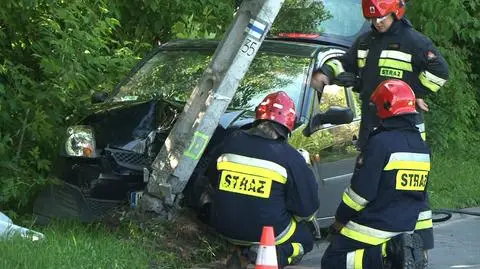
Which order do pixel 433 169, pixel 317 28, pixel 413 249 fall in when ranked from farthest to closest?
pixel 433 169 → pixel 317 28 → pixel 413 249

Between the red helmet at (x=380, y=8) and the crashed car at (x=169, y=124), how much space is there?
841 mm

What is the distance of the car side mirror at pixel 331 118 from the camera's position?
672 centimetres

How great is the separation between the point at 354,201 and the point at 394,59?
173cm

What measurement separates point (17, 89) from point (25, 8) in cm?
74

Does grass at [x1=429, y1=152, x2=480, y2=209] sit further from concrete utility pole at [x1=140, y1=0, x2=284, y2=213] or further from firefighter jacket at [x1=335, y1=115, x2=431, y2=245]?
firefighter jacket at [x1=335, y1=115, x2=431, y2=245]

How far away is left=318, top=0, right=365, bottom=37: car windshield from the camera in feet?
30.6

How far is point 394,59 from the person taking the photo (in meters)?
6.41

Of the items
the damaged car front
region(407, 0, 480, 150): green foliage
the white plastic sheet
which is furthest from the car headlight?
region(407, 0, 480, 150): green foliage

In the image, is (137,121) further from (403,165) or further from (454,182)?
(454,182)

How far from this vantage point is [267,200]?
17.5 ft

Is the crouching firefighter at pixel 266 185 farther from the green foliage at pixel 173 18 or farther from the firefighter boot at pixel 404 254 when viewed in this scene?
the green foliage at pixel 173 18

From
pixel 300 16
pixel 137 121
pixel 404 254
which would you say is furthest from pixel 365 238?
pixel 300 16

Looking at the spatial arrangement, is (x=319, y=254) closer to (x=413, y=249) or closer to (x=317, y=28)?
(x=413, y=249)

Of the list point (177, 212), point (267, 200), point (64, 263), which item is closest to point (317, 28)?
point (177, 212)
